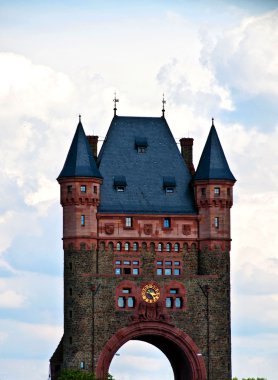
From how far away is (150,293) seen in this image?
200 metres

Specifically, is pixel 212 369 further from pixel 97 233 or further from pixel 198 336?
pixel 97 233

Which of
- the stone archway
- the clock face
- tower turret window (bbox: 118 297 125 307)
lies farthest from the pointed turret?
the stone archway

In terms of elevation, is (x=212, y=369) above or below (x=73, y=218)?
below

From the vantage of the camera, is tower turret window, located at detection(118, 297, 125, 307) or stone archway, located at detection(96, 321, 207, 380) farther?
tower turret window, located at detection(118, 297, 125, 307)

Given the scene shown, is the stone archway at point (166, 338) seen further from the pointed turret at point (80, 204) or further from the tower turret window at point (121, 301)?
the pointed turret at point (80, 204)

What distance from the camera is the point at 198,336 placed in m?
199

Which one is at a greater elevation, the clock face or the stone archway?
the clock face

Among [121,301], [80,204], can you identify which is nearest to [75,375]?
[121,301]

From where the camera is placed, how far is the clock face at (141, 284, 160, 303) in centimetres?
19938

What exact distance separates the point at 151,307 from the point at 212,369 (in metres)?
8.80

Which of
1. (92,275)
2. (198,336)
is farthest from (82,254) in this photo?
(198,336)

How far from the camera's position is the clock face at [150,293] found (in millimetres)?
199375

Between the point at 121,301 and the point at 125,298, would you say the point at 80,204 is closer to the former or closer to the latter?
the point at 125,298

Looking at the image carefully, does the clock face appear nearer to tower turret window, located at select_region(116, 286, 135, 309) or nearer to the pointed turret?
tower turret window, located at select_region(116, 286, 135, 309)
